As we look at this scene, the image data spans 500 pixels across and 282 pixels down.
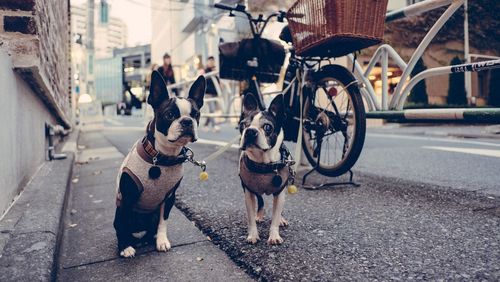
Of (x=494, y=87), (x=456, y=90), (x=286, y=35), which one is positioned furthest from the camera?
(x=456, y=90)

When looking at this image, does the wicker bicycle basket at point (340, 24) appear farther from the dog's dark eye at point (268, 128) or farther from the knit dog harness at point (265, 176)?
the knit dog harness at point (265, 176)

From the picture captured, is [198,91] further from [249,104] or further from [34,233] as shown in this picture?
[34,233]

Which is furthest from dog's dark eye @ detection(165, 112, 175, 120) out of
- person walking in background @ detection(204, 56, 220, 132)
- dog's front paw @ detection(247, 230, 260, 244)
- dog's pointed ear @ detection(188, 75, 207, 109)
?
person walking in background @ detection(204, 56, 220, 132)

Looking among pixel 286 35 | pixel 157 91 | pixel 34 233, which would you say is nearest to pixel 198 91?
pixel 157 91

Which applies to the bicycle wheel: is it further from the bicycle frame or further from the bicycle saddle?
the bicycle saddle

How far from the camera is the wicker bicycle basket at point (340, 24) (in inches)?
99.3

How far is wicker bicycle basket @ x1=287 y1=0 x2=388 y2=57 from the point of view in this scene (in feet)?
8.28

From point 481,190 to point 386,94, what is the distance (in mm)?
1027

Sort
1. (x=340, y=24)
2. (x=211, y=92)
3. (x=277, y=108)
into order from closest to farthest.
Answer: (x=277, y=108)
(x=340, y=24)
(x=211, y=92)

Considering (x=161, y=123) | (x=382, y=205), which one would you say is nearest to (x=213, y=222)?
(x=161, y=123)

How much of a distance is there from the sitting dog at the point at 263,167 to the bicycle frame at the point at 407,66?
1456mm

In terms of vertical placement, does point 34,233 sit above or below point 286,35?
below

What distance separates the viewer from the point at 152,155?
1880mm

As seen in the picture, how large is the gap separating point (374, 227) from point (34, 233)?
66.7 inches
